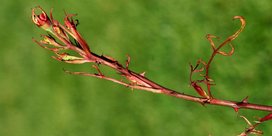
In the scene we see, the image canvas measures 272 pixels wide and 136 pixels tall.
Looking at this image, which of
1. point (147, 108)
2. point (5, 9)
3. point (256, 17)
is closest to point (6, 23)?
point (5, 9)

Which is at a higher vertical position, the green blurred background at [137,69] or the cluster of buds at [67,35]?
the green blurred background at [137,69]

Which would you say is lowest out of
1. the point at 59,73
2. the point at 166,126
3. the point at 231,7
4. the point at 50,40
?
the point at 50,40

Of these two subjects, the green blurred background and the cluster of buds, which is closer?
the cluster of buds

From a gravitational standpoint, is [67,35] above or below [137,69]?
below

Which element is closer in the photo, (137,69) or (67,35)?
(67,35)

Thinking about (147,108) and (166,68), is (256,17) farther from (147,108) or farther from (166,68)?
(147,108)

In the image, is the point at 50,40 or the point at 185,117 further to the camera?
the point at 185,117

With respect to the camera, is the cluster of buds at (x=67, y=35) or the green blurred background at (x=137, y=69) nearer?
the cluster of buds at (x=67, y=35)

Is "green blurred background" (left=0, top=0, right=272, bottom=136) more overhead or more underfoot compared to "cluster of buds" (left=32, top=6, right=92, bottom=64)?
more overhead
